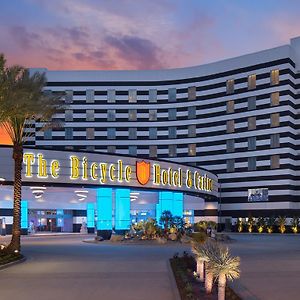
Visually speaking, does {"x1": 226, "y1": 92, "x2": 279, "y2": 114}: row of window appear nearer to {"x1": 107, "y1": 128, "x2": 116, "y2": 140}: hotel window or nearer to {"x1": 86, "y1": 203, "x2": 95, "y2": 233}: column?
{"x1": 107, "y1": 128, "x2": 116, "y2": 140}: hotel window

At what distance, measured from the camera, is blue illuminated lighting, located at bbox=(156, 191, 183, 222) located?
68.2 metres

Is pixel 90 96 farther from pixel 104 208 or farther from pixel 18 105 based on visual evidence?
pixel 18 105

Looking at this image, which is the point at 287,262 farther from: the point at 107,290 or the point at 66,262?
the point at 107,290

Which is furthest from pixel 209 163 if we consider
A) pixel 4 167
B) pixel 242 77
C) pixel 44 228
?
pixel 4 167

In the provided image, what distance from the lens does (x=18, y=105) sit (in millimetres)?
34000

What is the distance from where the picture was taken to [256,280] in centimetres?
2258

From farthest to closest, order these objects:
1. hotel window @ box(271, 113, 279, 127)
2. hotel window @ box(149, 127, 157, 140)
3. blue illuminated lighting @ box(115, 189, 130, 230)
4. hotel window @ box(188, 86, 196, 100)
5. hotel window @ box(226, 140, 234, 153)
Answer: hotel window @ box(149, 127, 157, 140)
hotel window @ box(188, 86, 196, 100)
hotel window @ box(226, 140, 234, 153)
hotel window @ box(271, 113, 279, 127)
blue illuminated lighting @ box(115, 189, 130, 230)

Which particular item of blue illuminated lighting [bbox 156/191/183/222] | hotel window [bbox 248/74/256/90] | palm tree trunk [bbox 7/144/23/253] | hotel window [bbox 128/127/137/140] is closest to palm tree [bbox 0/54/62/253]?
A: palm tree trunk [bbox 7/144/23/253]

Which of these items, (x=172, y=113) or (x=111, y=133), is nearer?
(x=172, y=113)

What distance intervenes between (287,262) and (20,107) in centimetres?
1751

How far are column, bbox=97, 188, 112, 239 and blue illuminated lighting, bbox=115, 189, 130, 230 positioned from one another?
3.96 feet

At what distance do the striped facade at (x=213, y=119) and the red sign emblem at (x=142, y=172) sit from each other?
1332 inches

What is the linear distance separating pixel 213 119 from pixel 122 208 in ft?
139

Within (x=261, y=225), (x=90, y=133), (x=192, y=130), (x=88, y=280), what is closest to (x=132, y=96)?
(x=90, y=133)
